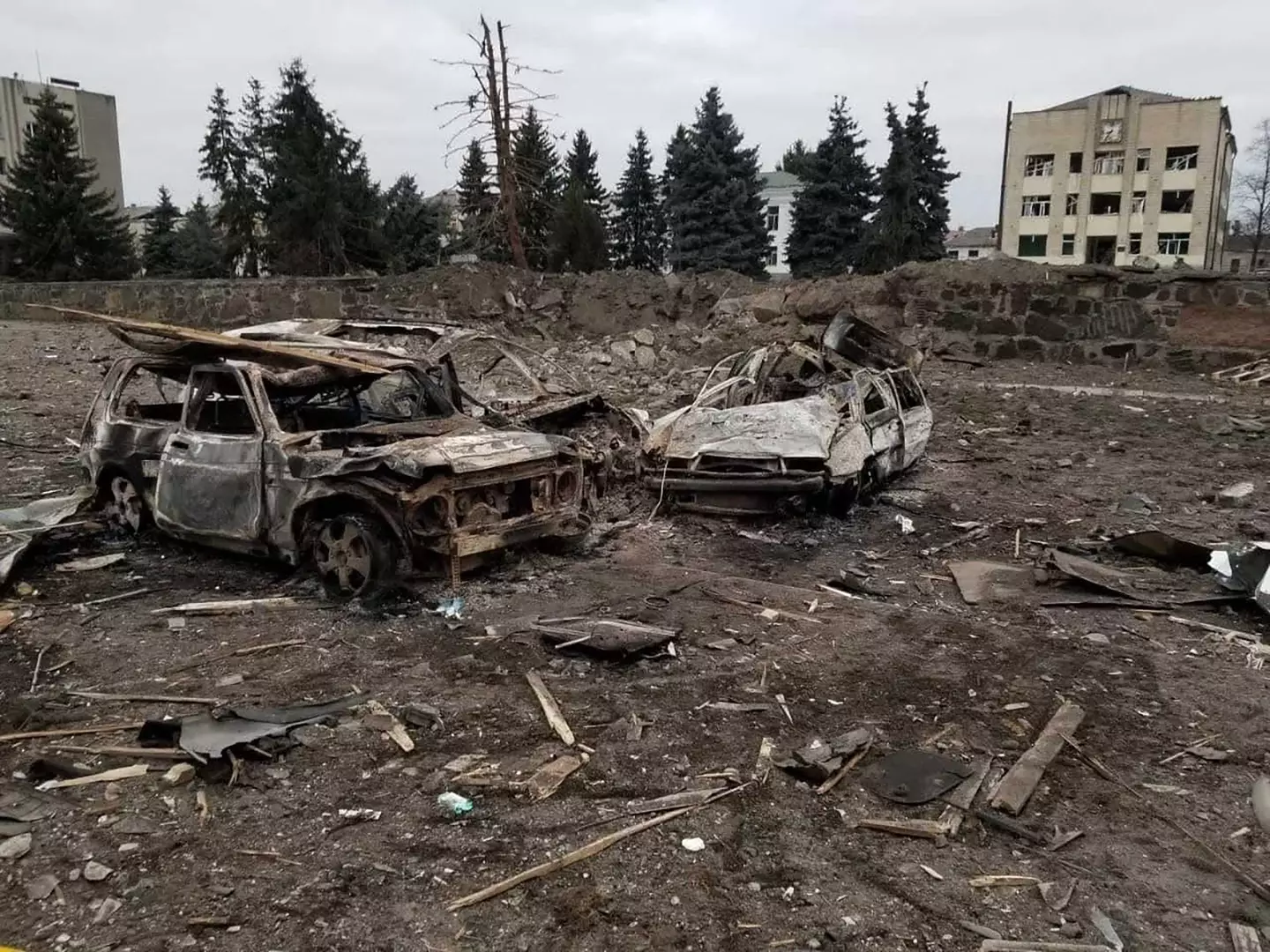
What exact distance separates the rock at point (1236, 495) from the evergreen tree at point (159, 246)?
1616 inches

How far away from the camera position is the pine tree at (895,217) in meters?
36.6

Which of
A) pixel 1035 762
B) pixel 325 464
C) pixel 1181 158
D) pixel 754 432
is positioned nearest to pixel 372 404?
pixel 325 464

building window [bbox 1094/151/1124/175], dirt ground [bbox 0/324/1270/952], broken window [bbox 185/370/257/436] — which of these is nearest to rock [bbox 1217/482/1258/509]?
dirt ground [bbox 0/324/1270/952]

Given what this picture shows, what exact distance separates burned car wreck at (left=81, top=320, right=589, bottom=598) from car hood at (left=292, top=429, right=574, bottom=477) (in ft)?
0.03

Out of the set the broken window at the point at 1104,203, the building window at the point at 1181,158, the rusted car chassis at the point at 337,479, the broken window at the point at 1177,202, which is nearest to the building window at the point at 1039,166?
the broken window at the point at 1104,203

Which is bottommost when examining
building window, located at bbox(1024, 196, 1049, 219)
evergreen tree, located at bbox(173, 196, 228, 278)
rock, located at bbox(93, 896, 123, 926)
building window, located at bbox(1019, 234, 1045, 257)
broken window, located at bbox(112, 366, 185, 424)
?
rock, located at bbox(93, 896, 123, 926)

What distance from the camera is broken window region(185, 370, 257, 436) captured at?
6.67 m

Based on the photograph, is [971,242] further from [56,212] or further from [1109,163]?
[56,212]

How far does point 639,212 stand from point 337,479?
43.7 meters

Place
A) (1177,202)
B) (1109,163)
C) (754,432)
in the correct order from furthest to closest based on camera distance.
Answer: (1109,163) < (1177,202) < (754,432)

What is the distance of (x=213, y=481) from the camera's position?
21.2ft

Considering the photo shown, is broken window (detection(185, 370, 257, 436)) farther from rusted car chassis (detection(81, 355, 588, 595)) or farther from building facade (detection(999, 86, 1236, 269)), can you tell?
building facade (detection(999, 86, 1236, 269))

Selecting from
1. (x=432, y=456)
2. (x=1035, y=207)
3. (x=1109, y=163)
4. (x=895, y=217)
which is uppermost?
(x=1109, y=163)

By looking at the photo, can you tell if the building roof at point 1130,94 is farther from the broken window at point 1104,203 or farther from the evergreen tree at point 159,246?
the evergreen tree at point 159,246
